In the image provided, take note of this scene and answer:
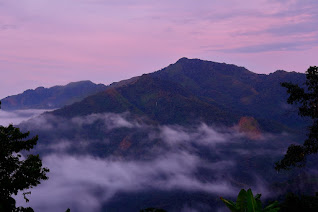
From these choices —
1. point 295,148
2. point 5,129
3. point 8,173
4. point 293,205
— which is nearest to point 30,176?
point 8,173

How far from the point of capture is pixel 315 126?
87.6ft

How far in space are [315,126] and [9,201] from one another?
2282 cm

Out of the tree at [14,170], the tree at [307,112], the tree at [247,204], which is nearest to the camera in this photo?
the tree at [247,204]

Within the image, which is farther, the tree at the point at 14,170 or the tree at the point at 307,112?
the tree at the point at 307,112

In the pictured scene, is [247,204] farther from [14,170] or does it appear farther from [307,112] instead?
[307,112]

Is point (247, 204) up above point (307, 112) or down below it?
below

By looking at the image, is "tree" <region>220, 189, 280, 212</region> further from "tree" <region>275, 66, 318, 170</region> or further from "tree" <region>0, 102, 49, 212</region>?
"tree" <region>275, 66, 318, 170</region>

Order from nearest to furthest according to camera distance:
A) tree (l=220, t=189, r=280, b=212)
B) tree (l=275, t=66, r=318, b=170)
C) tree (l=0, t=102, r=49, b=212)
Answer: tree (l=220, t=189, r=280, b=212) → tree (l=0, t=102, r=49, b=212) → tree (l=275, t=66, r=318, b=170)

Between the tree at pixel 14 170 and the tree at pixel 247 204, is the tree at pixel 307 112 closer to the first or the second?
the tree at pixel 247 204

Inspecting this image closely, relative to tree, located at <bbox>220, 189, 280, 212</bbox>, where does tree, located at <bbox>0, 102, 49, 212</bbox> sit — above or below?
above

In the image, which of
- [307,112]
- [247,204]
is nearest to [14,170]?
[247,204]

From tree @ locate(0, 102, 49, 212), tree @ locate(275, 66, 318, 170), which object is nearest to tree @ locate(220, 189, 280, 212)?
tree @ locate(0, 102, 49, 212)

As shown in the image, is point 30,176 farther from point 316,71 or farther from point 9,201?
point 316,71

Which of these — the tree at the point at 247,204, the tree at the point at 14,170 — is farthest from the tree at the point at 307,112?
the tree at the point at 14,170
